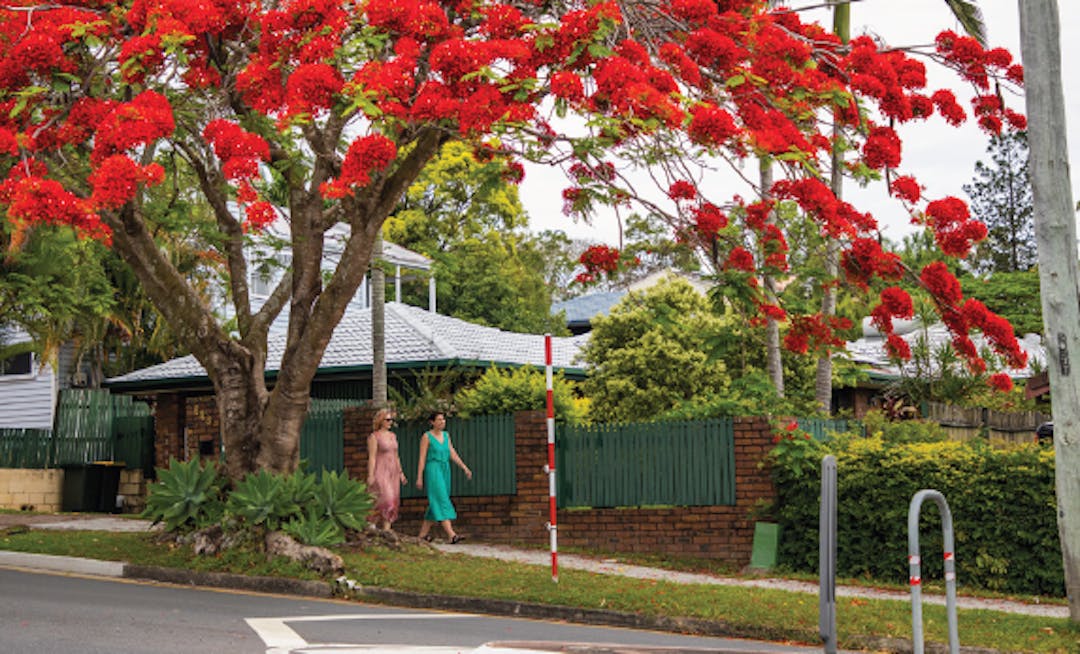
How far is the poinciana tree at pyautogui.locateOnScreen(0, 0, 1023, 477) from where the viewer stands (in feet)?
40.5

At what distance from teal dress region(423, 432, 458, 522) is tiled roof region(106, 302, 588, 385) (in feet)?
16.0

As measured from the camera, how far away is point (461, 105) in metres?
12.4

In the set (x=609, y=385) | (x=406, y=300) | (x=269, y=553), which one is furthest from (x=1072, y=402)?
(x=406, y=300)

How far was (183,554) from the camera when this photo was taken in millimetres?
15039

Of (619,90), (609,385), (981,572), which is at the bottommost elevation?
(981,572)

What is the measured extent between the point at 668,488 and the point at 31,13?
959 centimetres

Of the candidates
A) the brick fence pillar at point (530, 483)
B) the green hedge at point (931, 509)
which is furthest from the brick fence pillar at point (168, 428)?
the green hedge at point (931, 509)

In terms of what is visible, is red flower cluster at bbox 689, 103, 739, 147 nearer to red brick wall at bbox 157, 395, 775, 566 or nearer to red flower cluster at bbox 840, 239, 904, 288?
red flower cluster at bbox 840, 239, 904, 288

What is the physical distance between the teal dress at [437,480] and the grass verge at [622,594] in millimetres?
2181

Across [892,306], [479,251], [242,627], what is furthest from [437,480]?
[479,251]

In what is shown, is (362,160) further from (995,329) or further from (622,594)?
(995,329)

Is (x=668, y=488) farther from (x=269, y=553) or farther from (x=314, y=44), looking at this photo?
(x=314, y=44)

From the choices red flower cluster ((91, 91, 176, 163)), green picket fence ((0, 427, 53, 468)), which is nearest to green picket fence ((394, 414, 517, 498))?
red flower cluster ((91, 91, 176, 163))

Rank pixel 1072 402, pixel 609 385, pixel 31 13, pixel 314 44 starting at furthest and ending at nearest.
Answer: pixel 609 385
pixel 31 13
pixel 314 44
pixel 1072 402
